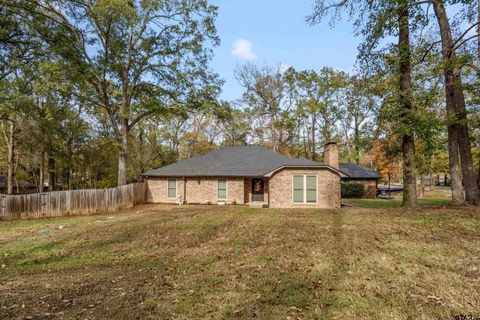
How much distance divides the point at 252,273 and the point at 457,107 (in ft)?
39.8

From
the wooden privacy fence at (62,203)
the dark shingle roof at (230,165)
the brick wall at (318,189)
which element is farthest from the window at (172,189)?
the brick wall at (318,189)

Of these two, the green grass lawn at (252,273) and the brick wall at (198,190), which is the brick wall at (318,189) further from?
the green grass lawn at (252,273)

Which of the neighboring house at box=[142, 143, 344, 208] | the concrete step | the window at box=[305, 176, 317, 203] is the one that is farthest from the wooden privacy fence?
the window at box=[305, 176, 317, 203]

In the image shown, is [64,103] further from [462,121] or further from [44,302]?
[462,121]

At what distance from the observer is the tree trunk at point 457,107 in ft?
36.9

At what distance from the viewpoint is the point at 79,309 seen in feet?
13.0

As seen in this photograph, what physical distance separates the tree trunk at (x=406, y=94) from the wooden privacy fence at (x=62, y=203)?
55.5 feet

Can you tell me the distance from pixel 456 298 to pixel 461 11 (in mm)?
12880

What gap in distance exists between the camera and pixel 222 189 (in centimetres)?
2020

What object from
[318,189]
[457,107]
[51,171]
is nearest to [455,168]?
[457,107]

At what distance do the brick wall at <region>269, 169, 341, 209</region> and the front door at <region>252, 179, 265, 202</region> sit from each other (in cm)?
301

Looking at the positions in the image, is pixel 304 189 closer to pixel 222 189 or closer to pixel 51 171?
pixel 222 189

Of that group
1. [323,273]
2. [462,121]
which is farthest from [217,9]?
[323,273]

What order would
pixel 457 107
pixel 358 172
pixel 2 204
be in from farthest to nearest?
pixel 358 172, pixel 2 204, pixel 457 107
